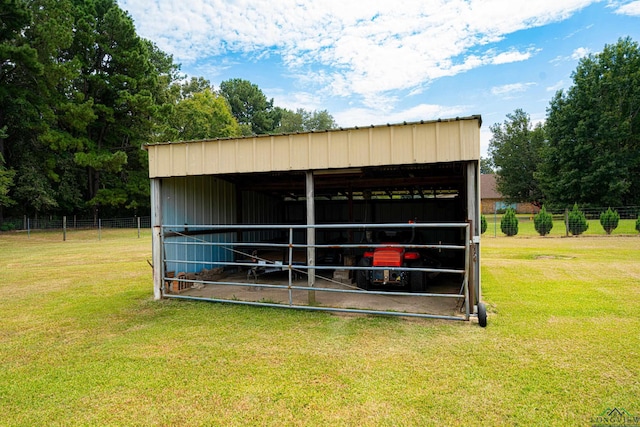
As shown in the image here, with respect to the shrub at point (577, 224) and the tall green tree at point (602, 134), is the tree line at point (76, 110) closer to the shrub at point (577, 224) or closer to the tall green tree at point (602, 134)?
the shrub at point (577, 224)

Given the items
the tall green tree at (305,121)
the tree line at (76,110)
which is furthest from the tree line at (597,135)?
the tree line at (76,110)

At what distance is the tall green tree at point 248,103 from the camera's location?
5409cm

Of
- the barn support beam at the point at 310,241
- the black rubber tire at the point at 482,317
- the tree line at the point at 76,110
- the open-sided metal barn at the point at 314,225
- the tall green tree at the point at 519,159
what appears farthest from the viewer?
the tall green tree at the point at 519,159

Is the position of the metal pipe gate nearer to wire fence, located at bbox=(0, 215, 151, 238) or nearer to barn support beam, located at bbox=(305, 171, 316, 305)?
barn support beam, located at bbox=(305, 171, 316, 305)

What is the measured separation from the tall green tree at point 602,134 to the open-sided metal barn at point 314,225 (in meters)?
27.3

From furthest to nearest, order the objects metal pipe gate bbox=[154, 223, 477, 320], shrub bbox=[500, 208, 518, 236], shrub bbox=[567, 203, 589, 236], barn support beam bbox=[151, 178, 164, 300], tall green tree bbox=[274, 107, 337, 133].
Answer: tall green tree bbox=[274, 107, 337, 133] → shrub bbox=[500, 208, 518, 236] → shrub bbox=[567, 203, 589, 236] → barn support beam bbox=[151, 178, 164, 300] → metal pipe gate bbox=[154, 223, 477, 320]

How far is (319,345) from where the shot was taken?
430cm

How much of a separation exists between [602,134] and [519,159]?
1021 cm

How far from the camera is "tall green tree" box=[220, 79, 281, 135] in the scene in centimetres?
5409

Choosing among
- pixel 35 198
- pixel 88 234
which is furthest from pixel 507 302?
pixel 35 198

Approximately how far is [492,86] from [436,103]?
180 inches

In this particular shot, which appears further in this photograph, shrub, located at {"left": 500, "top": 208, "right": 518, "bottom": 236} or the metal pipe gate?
shrub, located at {"left": 500, "top": 208, "right": 518, "bottom": 236}

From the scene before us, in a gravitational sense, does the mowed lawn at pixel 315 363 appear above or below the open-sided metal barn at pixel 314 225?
below

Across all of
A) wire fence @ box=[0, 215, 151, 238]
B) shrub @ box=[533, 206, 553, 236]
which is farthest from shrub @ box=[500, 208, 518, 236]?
wire fence @ box=[0, 215, 151, 238]
